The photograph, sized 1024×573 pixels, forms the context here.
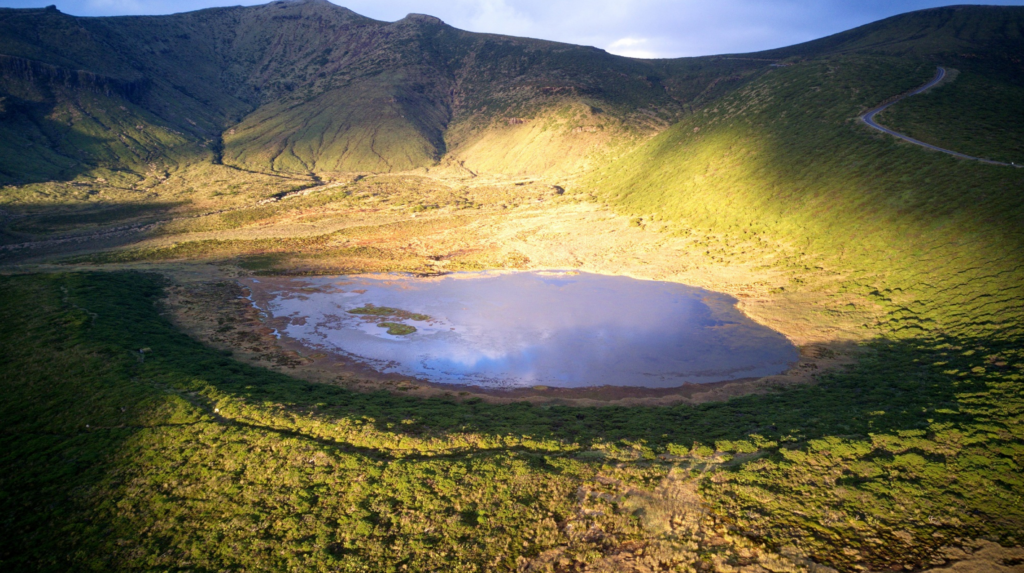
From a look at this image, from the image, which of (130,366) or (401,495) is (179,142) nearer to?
(130,366)

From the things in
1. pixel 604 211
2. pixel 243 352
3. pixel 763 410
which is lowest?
pixel 243 352

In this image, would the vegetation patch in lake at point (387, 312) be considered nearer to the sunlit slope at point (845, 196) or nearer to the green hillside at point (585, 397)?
the green hillside at point (585, 397)

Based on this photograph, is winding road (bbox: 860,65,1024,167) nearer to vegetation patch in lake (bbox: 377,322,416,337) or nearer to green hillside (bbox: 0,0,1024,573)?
green hillside (bbox: 0,0,1024,573)

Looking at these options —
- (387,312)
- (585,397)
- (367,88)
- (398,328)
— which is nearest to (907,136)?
(585,397)

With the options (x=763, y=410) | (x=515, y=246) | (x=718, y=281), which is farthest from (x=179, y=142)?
(x=763, y=410)

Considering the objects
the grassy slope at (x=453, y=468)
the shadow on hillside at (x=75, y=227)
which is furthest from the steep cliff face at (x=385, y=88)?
the grassy slope at (x=453, y=468)

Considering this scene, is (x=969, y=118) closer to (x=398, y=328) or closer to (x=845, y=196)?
(x=845, y=196)

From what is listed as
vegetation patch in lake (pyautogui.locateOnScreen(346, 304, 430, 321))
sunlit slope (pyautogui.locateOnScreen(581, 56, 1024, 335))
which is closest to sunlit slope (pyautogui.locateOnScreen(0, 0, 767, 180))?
sunlit slope (pyautogui.locateOnScreen(581, 56, 1024, 335))
